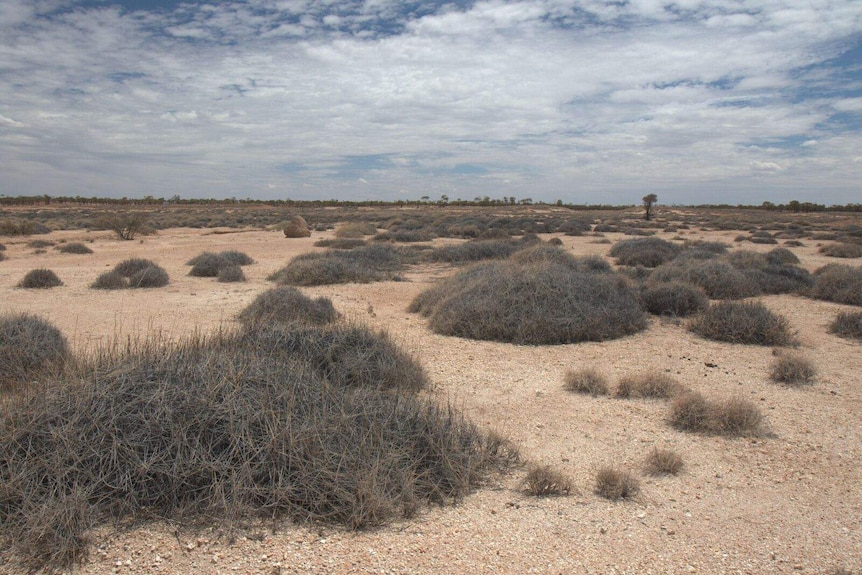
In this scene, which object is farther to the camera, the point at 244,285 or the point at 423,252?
the point at 423,252

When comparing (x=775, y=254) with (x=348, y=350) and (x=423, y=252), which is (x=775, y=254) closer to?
(x=423, y=252)

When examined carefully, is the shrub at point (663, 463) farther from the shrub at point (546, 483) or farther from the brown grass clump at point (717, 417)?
the brown grass clump at point (717, 417)

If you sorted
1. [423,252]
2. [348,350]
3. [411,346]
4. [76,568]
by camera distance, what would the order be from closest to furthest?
[76,568]
[348,350]
[411,346]
[423,252]

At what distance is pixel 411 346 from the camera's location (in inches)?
375

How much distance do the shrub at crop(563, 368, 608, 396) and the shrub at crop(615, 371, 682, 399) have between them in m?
0.21

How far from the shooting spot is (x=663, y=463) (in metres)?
5.31

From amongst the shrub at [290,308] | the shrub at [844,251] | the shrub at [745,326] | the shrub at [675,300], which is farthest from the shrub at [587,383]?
the shrub at [844,251]

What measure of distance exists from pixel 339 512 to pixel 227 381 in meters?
1.50

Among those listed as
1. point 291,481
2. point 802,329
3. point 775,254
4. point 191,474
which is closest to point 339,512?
point 291,481

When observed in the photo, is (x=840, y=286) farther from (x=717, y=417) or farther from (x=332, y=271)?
(x=332, y=271)

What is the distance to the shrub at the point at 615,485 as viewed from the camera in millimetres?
4783

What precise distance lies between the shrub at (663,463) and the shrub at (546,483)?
936mm

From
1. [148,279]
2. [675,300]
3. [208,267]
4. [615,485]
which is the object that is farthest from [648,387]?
[208,267]

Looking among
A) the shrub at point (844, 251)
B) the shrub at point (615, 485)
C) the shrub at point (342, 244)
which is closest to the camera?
the shrub at point (615, 485)
